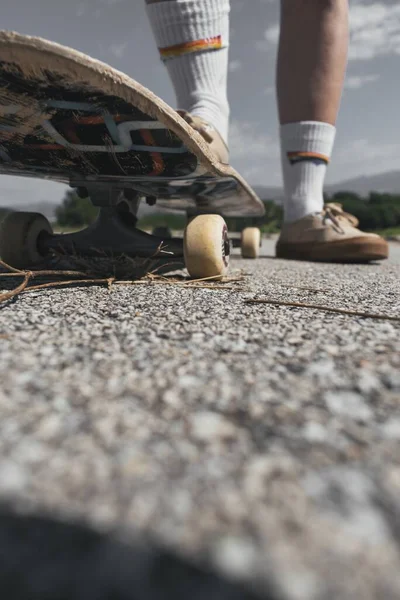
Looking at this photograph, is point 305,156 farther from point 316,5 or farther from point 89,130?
point 89,130

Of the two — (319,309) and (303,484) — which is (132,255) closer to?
(319,309)

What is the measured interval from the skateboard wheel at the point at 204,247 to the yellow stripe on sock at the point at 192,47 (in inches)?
42.2

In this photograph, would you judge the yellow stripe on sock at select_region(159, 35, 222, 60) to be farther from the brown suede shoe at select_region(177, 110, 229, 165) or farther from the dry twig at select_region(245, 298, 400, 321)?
the dry twig at select_region(245, 298, 400, 321)

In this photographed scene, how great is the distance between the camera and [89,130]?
115 centimetres

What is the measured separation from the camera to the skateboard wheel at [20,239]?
1534 millimetres

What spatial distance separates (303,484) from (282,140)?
254 cm

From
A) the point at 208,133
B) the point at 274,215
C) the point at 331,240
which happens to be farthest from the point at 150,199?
the point at 274,215

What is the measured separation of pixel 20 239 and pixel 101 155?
0.53 m

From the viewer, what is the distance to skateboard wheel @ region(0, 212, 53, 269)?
153 centimetres

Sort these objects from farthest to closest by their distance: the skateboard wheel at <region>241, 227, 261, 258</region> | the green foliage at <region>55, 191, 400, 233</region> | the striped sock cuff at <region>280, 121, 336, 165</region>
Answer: the green foliage at <region>55, 191, 400, 233</region>
the skateboard wheel at <region>241, 227, 261, 258</region>
the striped sock cuff at <region>280, 121, 336, 165</region>

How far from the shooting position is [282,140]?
2533 mm

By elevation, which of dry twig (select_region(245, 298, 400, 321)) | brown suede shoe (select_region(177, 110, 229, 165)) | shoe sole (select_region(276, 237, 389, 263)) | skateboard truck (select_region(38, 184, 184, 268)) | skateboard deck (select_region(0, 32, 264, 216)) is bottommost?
dry twig (select_region(245, 298, 400, 321))

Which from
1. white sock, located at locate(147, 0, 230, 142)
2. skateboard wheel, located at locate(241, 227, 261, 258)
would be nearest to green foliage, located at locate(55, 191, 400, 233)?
skateboard wheel, located at locate(241, 227, 261, 258)

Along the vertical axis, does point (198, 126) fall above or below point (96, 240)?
above
